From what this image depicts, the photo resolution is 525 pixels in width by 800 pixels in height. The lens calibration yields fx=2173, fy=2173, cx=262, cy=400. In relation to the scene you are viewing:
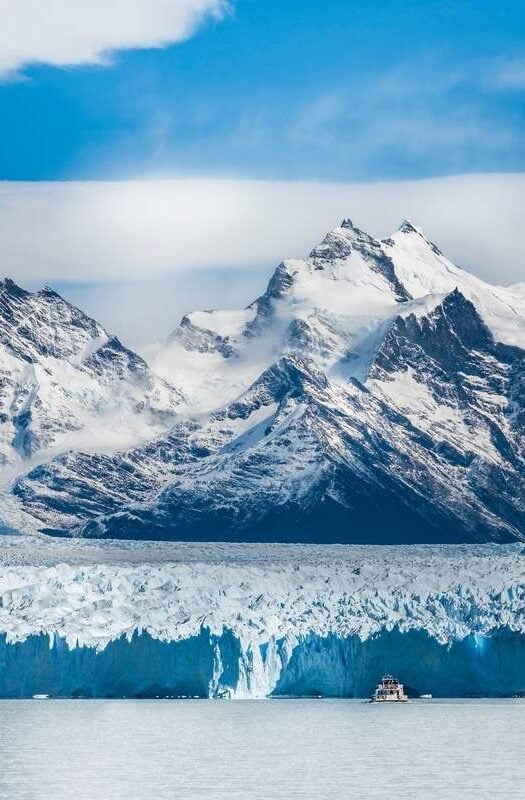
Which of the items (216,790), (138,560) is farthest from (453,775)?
(138,560)

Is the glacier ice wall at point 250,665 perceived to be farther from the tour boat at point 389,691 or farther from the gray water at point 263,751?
the gray water at point 263,751

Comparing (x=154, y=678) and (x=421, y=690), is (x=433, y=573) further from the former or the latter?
(x=154, y=678)

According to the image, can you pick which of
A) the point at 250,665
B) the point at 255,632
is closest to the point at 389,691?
the point at 250,665

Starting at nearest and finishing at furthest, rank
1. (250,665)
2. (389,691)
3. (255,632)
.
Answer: (255,632), (250,665), (389,691)

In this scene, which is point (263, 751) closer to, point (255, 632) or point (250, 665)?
point (255, 632)

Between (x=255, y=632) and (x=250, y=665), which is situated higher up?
(x=255, y=632)

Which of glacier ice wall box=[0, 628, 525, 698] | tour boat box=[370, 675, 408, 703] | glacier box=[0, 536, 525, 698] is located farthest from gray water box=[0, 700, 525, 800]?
glacier box=[0, 536, 525, 698]
